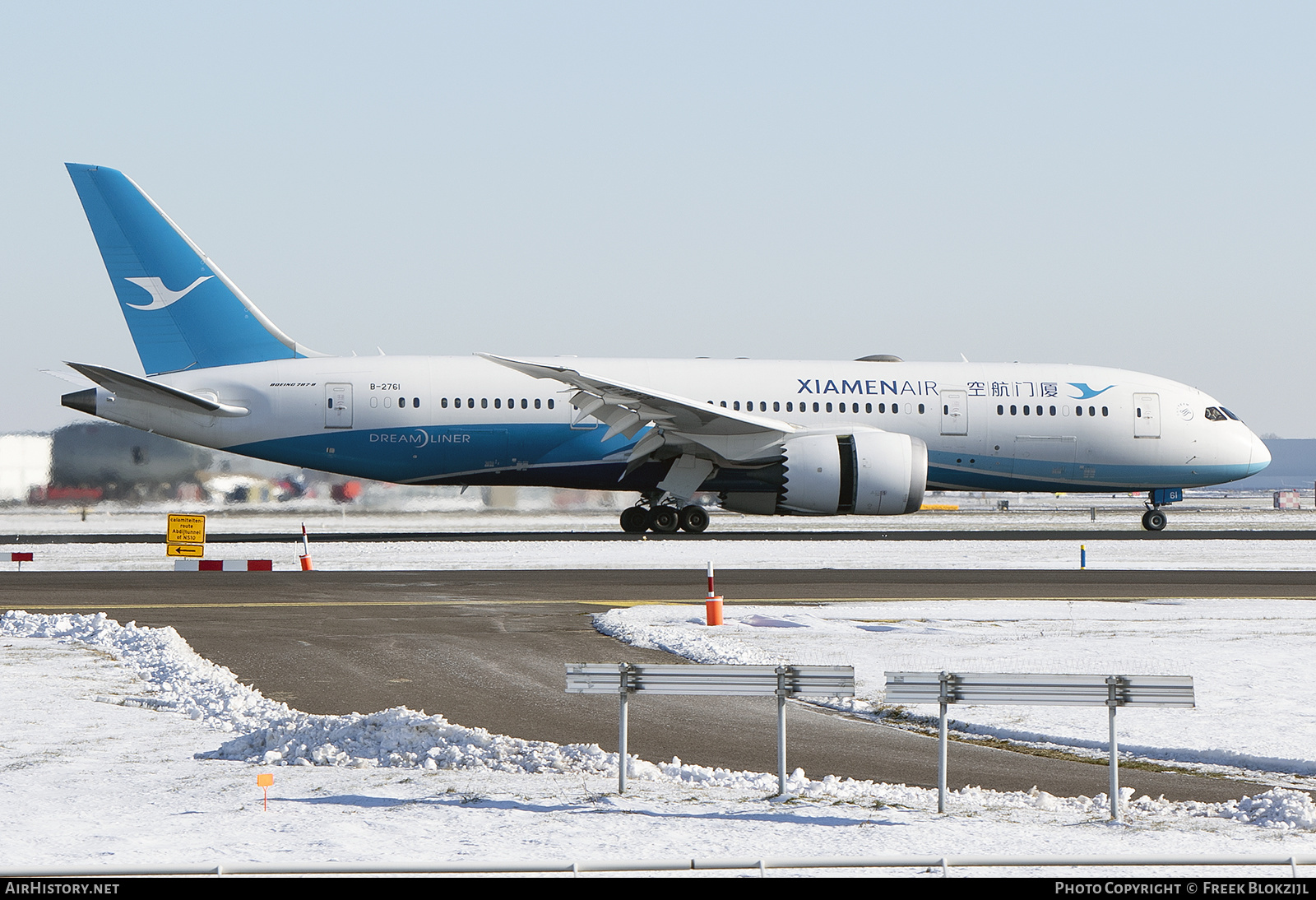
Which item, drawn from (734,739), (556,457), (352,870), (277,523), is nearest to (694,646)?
(734,739)

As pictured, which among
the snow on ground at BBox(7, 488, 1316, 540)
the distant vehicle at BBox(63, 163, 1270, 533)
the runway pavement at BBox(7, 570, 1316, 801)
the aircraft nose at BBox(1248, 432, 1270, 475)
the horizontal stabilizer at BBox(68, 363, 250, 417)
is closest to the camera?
the runway pavement at BBox(7, 570, 1316, 801)

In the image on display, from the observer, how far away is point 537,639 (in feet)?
49.0

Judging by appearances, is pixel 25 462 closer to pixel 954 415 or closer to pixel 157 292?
pixel 157 292

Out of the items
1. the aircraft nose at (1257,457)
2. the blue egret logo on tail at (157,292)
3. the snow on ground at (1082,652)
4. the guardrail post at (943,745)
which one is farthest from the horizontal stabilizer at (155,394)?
the aircraft nose at (1257,457)

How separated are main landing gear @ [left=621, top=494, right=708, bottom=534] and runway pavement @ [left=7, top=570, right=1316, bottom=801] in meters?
8.38

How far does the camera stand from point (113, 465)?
119ft

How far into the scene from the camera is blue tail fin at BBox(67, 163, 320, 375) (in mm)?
30516

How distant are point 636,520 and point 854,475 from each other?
6208 millimetres

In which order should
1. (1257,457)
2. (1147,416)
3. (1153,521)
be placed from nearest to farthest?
1. (1147,416)
2. (1257,457)
3. (1153,521)

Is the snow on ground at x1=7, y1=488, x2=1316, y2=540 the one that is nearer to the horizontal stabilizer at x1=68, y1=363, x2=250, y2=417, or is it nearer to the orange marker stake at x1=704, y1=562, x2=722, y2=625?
the horizontal stabilizer at x1=68, y1=363, x2=250, y2=417

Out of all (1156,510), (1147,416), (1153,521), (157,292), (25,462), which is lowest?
(1153,521)

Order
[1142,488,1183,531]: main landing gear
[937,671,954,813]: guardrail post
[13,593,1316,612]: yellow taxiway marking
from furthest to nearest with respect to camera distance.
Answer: [1142,488,1183,531]: main landing gear, [13,593,1316,612]: yellow taxiway marking, [937,671,954,813]: guardrail post

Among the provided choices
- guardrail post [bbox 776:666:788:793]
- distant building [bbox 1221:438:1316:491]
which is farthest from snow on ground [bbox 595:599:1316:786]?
distant building [bbox 1221:438:1316:491]

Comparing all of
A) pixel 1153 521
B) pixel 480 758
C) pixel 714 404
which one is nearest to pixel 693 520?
pixel 714 404
